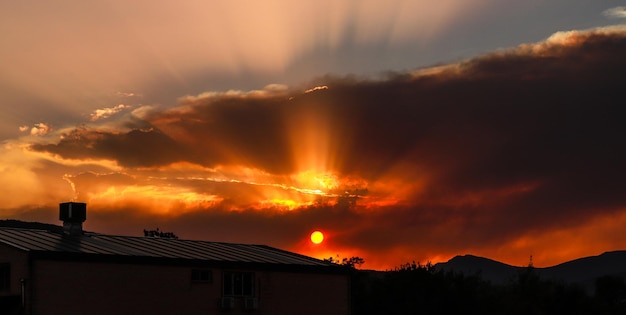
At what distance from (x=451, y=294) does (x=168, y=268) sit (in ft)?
166

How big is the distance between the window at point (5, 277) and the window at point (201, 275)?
32.2 ft

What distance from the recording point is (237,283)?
5162 centimetres

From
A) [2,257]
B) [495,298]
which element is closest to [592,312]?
[495,298]

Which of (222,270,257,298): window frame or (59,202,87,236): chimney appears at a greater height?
(59,202,87,236): chimney

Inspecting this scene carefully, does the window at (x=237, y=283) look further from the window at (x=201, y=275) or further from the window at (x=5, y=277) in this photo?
the window at (x=5, y=277)

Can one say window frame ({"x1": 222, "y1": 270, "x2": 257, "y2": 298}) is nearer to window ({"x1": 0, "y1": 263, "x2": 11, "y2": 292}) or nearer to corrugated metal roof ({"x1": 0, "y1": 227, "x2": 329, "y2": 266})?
corrugated metal roof ({"x1": 0, "y1": 227, "x2": 329, "y2": 266})

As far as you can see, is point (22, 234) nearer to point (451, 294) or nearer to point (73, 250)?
point (73, 250)

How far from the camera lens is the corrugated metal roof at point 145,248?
1805 inches

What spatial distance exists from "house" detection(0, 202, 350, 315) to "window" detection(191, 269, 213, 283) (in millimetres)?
32

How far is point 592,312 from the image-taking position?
117 m

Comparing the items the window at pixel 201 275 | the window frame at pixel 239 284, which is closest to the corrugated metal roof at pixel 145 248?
the window at pixel 201 275

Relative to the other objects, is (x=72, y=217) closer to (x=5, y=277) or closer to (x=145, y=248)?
(x=145, y=248)

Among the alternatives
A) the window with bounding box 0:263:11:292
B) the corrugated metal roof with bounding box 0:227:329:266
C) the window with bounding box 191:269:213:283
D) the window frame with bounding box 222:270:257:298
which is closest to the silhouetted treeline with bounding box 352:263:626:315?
the corrugated metal roof with bounding box 0:227:329:266

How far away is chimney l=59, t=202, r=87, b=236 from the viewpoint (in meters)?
51.8
